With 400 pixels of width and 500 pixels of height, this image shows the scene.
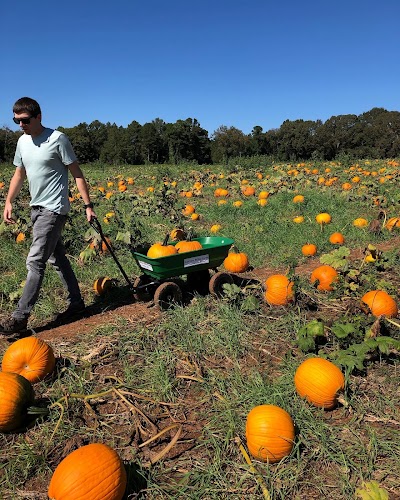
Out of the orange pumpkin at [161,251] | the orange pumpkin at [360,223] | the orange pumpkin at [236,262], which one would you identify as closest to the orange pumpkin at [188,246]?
the orange pumpkin at [161,251]

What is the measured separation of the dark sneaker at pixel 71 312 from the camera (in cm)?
512

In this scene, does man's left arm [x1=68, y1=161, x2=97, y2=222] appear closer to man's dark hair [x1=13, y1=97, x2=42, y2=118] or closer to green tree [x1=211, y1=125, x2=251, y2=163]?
man's dark hair [x1=13, y1=97, x2=42, y2=118]

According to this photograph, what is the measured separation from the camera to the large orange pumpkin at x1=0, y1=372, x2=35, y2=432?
3.02m

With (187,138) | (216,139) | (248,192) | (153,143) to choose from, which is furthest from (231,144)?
(248,192)

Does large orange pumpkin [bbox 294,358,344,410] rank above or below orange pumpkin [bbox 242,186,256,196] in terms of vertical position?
Result: below

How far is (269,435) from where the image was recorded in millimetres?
2748

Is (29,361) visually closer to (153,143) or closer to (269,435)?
(269,435)

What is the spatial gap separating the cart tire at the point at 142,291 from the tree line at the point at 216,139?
5563 cm

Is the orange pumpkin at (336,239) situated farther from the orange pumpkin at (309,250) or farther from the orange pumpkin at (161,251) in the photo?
the orange pumpkin at (161,251)

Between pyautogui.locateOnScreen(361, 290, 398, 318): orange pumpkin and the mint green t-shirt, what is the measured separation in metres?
3.54

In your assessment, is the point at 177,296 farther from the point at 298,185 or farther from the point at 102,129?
the point at 102,129

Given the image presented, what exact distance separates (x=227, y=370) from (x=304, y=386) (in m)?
0.78

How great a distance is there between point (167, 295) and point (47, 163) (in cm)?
201

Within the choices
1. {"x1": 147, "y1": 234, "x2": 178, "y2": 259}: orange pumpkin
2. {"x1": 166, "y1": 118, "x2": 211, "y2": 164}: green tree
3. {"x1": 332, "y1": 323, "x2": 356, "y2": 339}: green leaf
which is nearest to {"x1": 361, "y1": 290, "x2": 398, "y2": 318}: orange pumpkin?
{"x1": 332, "y1": 323, "x2": 356, "y2": 339}: green leaf
